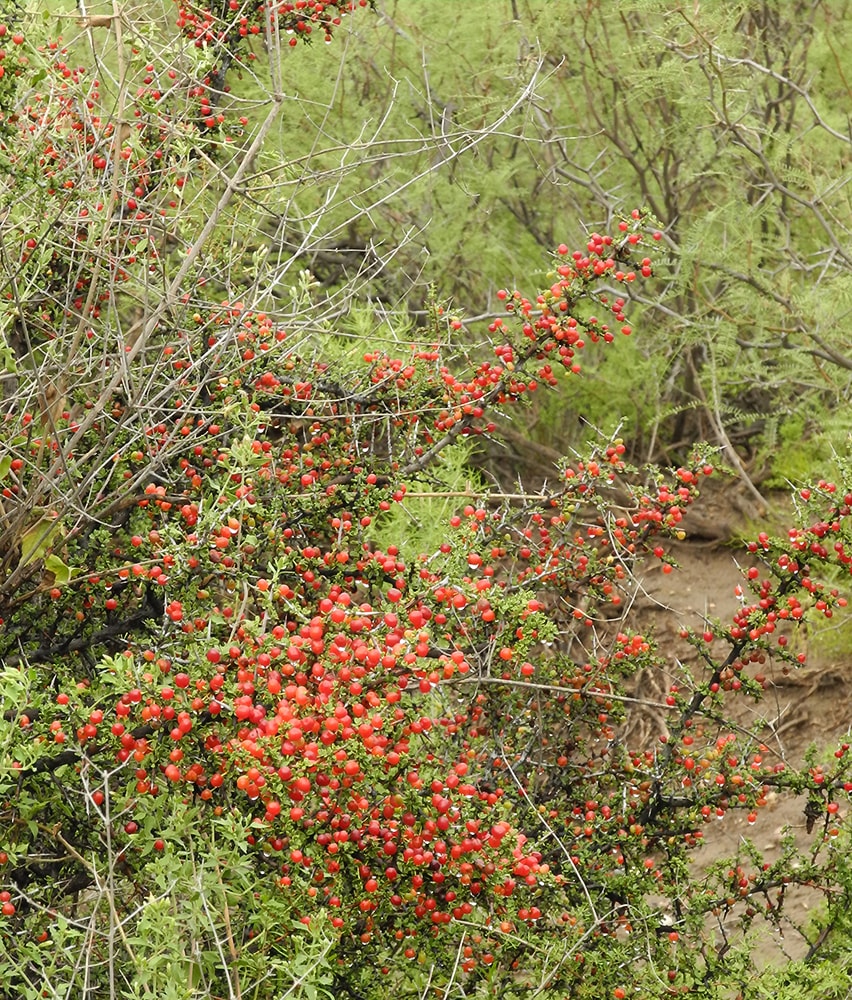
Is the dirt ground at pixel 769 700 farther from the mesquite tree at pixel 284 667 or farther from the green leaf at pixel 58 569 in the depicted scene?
the green leaf at pixel 58 569

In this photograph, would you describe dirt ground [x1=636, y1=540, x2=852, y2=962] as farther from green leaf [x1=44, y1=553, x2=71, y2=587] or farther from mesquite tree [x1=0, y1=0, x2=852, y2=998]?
green leaf [x1=44, y1=553, x2=71, y2=587]

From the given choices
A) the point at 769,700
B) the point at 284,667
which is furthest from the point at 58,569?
the point at 769,700

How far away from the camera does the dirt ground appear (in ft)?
16.3

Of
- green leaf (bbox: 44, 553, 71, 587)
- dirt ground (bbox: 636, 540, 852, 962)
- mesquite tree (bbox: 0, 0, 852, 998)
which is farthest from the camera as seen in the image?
dirt ground (bbox: 636, 540, 852, 962)

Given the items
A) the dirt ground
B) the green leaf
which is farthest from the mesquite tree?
the dirt ground

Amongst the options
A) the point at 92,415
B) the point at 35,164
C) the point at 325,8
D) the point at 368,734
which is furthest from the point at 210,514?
the point at 325,8

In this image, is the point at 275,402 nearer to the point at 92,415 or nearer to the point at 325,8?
Result: the point at 92,415

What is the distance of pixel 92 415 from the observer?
2.40m

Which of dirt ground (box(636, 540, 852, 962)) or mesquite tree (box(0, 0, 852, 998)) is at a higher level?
mesquite tree (box(0, 0, 852, 998))

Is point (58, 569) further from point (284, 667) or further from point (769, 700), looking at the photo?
point (769, 700)

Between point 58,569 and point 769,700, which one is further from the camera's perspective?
point 769,700

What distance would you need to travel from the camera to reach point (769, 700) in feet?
19.2

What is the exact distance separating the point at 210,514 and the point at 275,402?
3.19 ft

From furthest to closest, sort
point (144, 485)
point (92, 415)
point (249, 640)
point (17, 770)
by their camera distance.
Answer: point (144, 485) → point (92, 415) → point (249, 640) → point (17, 770)
